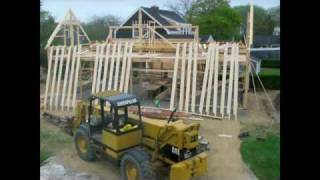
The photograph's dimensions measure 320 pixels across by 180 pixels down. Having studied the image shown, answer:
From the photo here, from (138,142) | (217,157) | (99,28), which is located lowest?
(217,157)

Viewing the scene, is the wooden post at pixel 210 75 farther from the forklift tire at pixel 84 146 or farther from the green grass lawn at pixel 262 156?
the forklift tire at pixel 84 146

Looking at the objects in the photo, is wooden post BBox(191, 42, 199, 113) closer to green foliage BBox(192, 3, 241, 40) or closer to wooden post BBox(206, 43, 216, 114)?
wooden post BBox(206, 43, 216, 114)

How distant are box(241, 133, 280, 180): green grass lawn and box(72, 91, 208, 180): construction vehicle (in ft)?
1.99

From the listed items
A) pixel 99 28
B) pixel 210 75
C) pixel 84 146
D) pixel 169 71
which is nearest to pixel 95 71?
pixel 99 28

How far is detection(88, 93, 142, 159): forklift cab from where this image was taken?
317cm

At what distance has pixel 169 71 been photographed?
5.97m

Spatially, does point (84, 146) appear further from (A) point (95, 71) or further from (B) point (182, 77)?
(A) point (95, 71)

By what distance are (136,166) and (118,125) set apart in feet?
1.31

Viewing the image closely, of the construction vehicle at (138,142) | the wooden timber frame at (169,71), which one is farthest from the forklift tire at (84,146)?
the wooden timber frame at (169,71)

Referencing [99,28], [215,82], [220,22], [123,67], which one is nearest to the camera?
[215,82]

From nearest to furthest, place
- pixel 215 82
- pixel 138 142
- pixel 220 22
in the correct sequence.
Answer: pixel 138 142 → pixel 215 82 → pixel 220 22

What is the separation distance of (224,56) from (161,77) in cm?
165

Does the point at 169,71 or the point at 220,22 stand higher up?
the point at 220,22

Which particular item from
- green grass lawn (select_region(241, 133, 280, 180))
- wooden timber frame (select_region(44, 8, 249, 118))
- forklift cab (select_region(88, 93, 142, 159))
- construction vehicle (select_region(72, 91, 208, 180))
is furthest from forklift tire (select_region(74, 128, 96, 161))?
wooden timber frame (select_region(44, 8, 249, 118))
